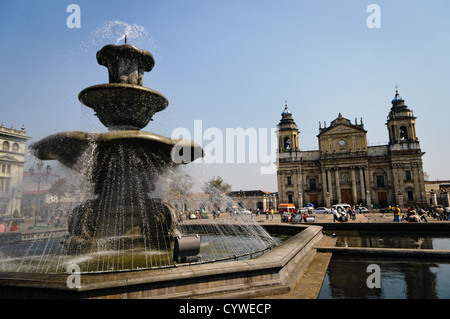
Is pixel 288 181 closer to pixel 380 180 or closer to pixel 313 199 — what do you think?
pixel 313 199

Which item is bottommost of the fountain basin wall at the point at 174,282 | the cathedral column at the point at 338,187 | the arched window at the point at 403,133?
the fountain basin wall at the point at 174,282

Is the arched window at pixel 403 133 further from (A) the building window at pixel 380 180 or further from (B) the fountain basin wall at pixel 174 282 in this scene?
(B) the fountain basin wall at pixel 174 282

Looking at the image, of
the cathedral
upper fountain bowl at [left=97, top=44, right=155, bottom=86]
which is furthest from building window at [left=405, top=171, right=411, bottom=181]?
upper fountain bowl at [left=97, top=44, right=155, bottom=86]

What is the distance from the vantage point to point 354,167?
49188 millimetres

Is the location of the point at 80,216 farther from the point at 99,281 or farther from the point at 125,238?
the point at 99,281

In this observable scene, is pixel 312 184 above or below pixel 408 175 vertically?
below

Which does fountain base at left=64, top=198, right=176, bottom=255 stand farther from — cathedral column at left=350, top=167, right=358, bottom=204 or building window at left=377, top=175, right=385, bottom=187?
building window at left=377, top=175, right=385, bottom=187

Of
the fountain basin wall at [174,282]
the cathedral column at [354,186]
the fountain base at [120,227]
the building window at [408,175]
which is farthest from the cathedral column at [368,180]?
the fountain basin wall at [174,282]

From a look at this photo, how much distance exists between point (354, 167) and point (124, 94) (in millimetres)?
49670

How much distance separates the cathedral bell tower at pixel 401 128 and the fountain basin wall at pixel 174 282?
5286 centimetres

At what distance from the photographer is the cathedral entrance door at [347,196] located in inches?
1908

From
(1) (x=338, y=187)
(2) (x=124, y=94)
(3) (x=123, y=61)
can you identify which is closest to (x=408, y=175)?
(1) (x=338, y=187)

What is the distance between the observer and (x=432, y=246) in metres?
8.72
